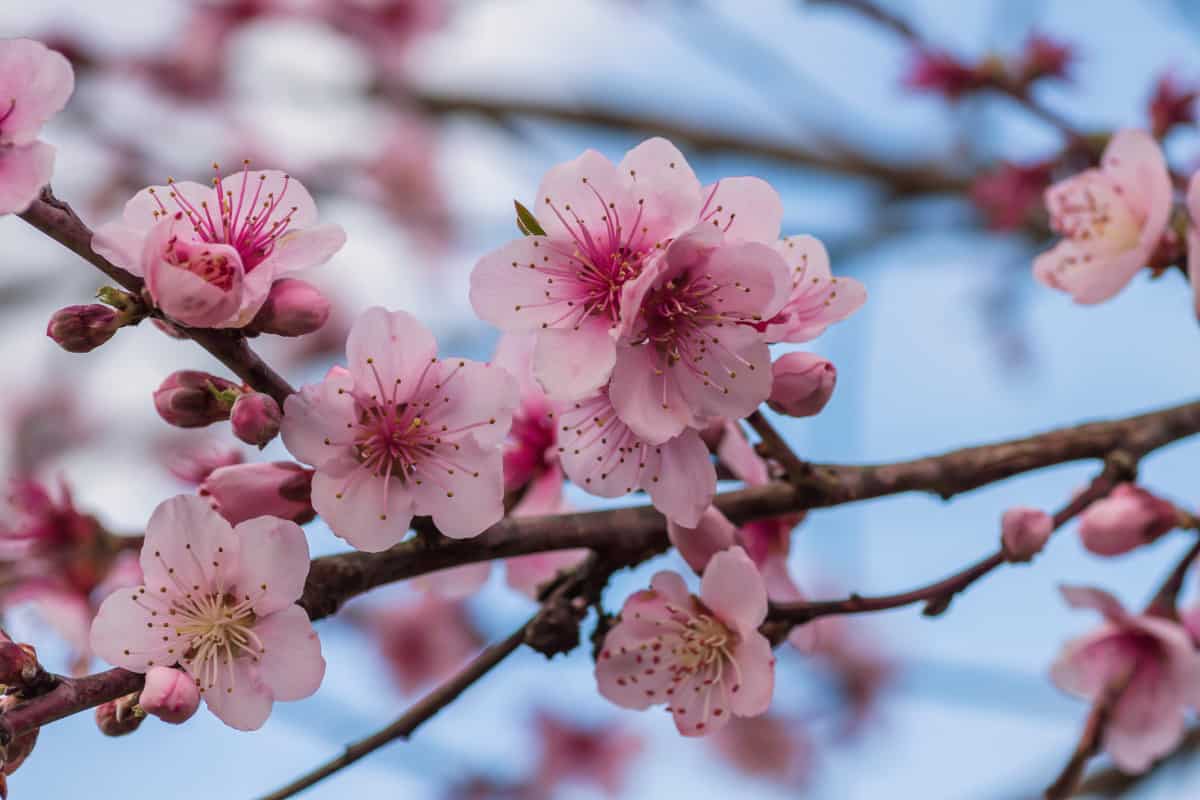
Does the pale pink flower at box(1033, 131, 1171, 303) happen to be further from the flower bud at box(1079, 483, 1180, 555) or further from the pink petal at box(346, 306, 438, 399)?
the pink petal at box(346, 306, 438, 399)

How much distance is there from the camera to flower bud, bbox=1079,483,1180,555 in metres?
1.51

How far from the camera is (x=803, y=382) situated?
4.01 ft

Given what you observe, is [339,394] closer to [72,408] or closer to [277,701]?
[277,701]

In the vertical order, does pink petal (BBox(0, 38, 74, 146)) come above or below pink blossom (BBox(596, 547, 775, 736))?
above

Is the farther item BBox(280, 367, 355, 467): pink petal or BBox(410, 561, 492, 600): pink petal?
BBox(410, 561, 492, 600): pink petal

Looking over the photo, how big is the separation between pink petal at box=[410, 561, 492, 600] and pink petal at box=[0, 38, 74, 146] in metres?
0.69

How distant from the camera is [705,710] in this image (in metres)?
1.31

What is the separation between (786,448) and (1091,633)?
730 millimetres

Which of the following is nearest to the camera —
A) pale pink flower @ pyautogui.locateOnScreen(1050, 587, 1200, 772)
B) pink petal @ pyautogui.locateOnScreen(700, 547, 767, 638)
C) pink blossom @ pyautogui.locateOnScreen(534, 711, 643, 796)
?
pink petal @ pyautogui.locateOnScreen(700, 547, 767, 638)

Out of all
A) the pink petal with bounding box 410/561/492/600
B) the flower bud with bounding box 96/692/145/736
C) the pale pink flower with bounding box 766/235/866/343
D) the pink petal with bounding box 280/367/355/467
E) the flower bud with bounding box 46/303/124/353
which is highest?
the flower bud with bounding box 46/303/124/353

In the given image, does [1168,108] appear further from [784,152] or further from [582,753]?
[582,753]

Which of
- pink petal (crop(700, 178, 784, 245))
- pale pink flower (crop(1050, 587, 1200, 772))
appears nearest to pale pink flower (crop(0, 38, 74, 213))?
pink petal (crop(700, 178, 784, 245))

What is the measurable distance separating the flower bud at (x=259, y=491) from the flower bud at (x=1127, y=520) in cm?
98

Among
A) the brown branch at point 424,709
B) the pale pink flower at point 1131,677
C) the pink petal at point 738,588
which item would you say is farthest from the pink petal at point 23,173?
the pale pink flower at point 1131,677
